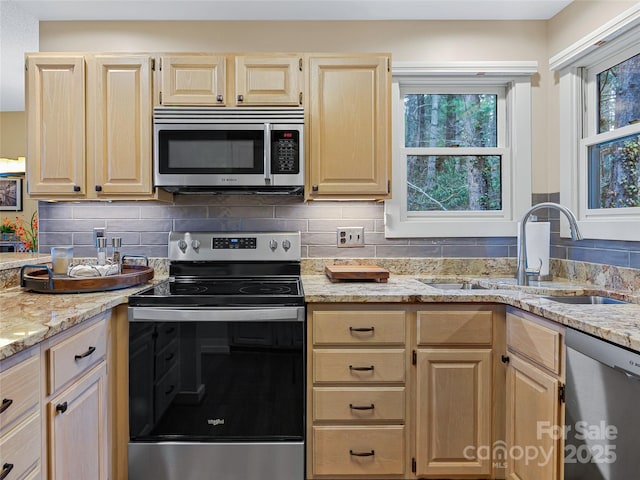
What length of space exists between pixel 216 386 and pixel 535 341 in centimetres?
125

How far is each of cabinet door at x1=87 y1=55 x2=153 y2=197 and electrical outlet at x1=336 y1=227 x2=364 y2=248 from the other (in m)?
1.03

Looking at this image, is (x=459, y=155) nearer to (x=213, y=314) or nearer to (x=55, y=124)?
(x=213, y=314)

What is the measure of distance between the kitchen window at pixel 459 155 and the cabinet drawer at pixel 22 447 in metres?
1.83

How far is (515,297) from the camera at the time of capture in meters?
1.71

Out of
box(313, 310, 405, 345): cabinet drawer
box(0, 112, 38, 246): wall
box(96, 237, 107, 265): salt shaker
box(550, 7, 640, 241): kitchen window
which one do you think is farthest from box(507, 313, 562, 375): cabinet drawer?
box(0, 112, 38, 246): wall

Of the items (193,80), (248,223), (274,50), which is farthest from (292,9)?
(248,223)

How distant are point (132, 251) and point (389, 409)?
5.29 feet

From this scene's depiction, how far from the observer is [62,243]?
7.96 feet

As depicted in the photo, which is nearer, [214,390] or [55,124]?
[214,390]

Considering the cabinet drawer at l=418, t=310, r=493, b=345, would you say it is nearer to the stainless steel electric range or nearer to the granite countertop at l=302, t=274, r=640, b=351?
the granite countertop at l=302, t=274, r=640, b=351

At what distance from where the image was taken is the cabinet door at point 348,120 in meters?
2.16

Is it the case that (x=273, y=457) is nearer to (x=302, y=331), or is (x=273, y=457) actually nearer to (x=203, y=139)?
(x=302, y=331)

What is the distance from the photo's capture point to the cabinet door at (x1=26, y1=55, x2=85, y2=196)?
83.4 inches

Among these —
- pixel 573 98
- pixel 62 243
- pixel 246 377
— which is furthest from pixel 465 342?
pixel 62 243
